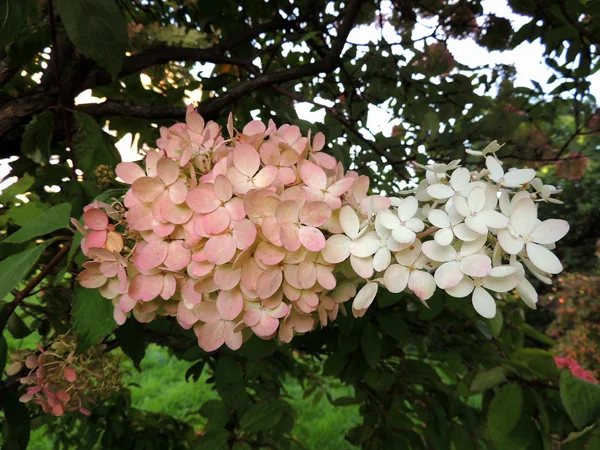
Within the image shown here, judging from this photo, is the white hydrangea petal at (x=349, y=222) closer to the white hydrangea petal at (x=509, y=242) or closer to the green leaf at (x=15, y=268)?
the white hydrangea petal at (x=509, y=242)

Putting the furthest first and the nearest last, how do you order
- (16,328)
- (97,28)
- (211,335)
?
(16,328), (97,28), (211,335)

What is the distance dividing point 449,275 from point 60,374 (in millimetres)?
641

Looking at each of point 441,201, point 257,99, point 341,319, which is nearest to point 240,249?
point 441,201

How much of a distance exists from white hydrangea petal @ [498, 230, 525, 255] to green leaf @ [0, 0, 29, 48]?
2.08 feet

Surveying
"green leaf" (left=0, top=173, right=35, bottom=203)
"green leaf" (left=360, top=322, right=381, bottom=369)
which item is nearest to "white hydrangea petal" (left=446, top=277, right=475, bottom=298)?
"green leaf" (left=360, top=322, right=381, bottom=369)

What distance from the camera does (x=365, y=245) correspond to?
462mm

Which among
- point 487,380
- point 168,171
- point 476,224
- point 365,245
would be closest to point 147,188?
point 168,171

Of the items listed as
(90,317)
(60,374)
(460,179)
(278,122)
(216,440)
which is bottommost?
(216,440)

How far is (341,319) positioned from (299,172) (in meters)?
0.57

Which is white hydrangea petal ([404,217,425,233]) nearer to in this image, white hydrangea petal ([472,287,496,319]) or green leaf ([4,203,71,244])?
white hydrangea petal ([472,287,496,319])

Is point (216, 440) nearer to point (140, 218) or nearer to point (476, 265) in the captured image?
point (140, 218)

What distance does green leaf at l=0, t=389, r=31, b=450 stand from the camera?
785mm

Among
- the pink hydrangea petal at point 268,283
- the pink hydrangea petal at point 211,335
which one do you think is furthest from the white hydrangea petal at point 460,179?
the pink hydrangea petal at point 211,335

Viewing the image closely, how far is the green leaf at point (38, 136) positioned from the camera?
878mm
